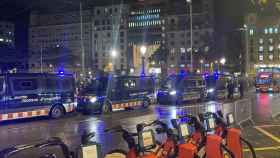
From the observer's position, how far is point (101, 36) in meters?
154

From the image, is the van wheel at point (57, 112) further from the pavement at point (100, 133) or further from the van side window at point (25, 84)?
the van side window at point (25, 84)

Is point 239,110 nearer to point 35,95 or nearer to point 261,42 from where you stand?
point 35,95

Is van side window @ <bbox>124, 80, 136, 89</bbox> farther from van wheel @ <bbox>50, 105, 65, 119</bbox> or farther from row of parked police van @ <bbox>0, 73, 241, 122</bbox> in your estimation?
van wheel @ <bbox>50, 105, 65, 119</bbox>

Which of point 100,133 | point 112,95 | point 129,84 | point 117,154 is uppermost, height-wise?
point 129,84

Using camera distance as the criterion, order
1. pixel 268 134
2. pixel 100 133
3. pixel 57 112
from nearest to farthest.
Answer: pixel 268 134
pixel 100 133
pixel 57 112

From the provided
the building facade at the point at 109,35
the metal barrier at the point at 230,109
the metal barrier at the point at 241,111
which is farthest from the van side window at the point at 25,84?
the building facade at the point at 109,35

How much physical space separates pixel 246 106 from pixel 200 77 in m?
17.9

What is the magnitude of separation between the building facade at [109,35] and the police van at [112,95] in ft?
394

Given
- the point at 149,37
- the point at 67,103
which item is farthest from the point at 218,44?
the point at 67,103

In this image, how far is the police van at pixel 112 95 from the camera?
79.9 ft

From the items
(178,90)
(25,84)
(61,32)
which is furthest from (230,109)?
(61,32)

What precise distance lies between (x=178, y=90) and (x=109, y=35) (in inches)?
4839

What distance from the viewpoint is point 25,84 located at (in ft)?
68.1

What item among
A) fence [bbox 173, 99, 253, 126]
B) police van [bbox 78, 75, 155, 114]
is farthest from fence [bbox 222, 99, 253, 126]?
police van [bbox 78, 75, 155, 114]
